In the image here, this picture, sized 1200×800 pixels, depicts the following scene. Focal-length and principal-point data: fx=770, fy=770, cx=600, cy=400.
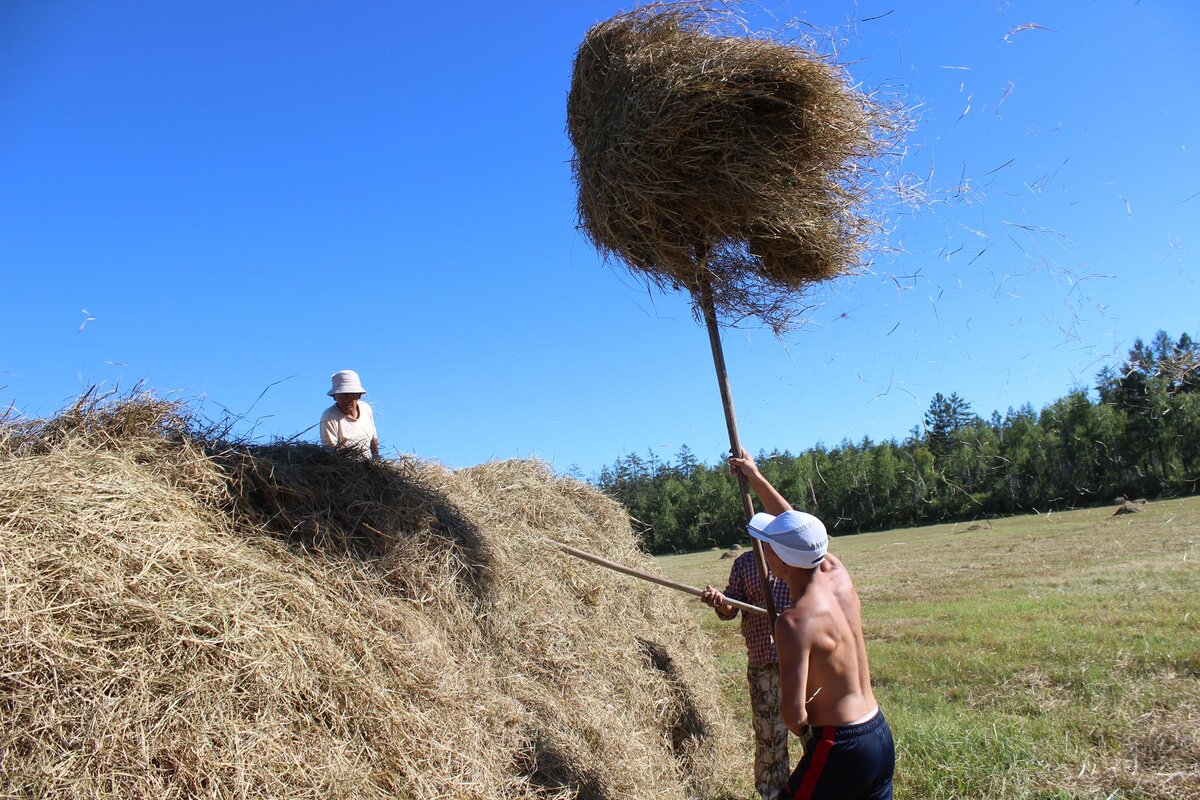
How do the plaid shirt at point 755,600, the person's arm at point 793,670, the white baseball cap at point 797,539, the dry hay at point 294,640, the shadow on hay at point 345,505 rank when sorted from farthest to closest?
the plaid shirt at point 755,600
the shadow on hay at point 345,505
the white baseball cap at point 797,539
the person's arm at point 793,670
the dry hay at point 294,640

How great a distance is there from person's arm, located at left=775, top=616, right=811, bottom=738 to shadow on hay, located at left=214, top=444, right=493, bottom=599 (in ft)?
7.00

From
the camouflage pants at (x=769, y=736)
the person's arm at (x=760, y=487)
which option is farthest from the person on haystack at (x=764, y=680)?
the person's arm at (x=760, y=487)

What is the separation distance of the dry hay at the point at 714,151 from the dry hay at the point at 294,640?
7.30ft

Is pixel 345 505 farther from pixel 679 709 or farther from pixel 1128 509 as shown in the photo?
pixel 1128 509

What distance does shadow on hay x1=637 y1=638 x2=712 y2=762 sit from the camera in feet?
18.0

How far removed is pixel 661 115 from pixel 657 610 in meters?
4.15

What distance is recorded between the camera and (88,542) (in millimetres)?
3061

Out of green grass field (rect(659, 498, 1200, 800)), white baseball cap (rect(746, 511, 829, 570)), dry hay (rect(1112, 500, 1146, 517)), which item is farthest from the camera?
dry hay (rect(1112, 500, 1146, 517))

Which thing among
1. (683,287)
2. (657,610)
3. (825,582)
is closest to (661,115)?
(683,287)

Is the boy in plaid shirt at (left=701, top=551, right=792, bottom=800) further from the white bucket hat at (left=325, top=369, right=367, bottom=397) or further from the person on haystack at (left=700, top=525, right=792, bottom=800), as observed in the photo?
the white bucket hat at (left=325, top=369, right=367, bottom=397)

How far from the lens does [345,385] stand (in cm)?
548

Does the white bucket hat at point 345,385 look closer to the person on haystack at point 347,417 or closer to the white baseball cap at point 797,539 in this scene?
the person on haystack at point 347,417

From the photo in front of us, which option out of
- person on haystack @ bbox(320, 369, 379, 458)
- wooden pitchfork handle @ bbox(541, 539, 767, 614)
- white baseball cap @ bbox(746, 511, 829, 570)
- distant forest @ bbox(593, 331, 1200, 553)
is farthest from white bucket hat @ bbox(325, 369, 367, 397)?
distant forest @ bbox(593, 331, 1200, 553)

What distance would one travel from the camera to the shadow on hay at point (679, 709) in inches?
216
